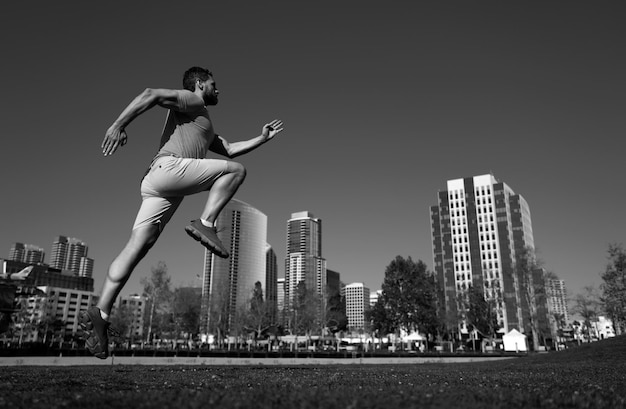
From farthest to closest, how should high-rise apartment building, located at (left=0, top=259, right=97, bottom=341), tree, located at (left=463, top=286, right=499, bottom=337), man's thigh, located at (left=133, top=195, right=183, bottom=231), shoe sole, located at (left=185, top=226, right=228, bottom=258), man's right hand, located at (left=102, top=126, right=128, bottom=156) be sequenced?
1. high-rise apartment building, located at (left=0, top=259, right=97, bottom=341)
2. tree, located at (left=463, top=286, right=499, bottom=337)
3. man's thigh, located at (left=133, top=195, right=183, bottom=231)
4. shoe sole, located at (left=185, top=226, right=228, bottom=258)
5. man's right hand, located at (left=102, top=126, right=128, bottom=156)

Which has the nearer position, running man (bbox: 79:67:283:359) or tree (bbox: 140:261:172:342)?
running man (bbox: 79:67:283:359)

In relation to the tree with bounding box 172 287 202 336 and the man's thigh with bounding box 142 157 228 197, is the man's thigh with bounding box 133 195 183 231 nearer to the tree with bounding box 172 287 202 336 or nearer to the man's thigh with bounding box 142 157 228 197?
the man's thigh with bounding box 142 157 228 197

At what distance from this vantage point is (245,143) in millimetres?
6523

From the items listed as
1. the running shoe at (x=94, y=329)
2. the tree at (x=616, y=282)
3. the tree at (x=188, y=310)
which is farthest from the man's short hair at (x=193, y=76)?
the tree at (x=188, y=310)

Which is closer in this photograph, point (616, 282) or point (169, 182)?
point (169, 182)

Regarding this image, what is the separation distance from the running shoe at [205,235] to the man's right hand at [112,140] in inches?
46.1

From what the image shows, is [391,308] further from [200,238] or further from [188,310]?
[200,238]

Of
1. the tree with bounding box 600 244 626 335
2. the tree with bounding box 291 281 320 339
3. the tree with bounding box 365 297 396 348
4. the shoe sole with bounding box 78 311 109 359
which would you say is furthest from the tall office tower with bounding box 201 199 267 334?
the shoe sole with bounding box 78 311 109 359

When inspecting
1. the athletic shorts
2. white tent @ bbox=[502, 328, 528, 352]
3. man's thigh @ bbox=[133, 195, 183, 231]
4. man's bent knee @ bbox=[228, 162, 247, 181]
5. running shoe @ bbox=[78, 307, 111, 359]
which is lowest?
white tent @ bbox=[502, 328, 528, 352]

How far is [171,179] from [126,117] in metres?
0.83

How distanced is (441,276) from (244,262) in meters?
73.2

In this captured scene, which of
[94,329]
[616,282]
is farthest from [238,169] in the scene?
[616,282]

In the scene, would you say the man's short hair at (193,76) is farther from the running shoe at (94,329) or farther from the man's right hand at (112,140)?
the running shoe at (94,329)

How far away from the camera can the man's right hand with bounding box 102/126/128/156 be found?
4.88 m
